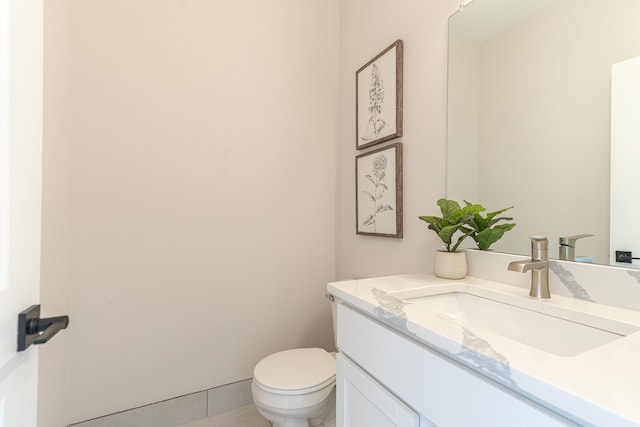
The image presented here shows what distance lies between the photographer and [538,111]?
3.01 ft

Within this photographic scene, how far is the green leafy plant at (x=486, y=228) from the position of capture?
971 millimetres

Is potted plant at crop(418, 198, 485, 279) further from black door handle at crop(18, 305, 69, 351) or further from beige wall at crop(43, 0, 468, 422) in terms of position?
black door handle at crop(18, 305, 69, 351)

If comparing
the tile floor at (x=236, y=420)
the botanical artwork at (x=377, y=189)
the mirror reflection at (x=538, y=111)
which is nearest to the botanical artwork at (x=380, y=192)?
the botanical artwork at (x=377, y=189)

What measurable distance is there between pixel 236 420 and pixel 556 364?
1631 millimetres

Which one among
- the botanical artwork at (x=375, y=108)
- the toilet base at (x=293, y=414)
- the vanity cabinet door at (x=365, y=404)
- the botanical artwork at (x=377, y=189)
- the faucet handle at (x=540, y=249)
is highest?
the botanical artwork at (x=375, y=108)

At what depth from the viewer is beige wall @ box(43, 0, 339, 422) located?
131 cm

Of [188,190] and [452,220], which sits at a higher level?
[188,190]

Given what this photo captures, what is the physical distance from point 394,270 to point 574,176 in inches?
31.5

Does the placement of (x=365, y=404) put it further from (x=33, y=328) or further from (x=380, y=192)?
(x=380, y=192)

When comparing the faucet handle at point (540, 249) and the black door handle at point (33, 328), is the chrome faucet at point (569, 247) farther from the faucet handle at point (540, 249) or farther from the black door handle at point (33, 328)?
the black door handle at point (33, 328)

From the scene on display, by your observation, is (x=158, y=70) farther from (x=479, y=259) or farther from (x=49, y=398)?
(x=479, y=259)

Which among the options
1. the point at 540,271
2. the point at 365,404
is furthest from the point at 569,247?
the point at 365,404

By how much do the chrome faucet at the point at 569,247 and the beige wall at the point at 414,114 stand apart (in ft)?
1.42

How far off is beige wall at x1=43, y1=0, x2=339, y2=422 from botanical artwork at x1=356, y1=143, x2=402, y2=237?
34cm
